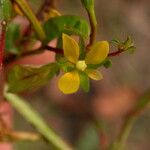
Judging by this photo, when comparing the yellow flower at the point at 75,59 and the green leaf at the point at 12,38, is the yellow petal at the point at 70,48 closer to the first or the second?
the yellow flower at the point at 75,59

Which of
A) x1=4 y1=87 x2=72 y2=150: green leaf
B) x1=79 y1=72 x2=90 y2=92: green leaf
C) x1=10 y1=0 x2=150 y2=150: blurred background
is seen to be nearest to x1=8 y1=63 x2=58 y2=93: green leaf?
x1=79 y1=72 x2=90 y2=92: green leaf

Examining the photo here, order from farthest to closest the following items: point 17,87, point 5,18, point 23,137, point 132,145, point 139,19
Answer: point 139,19 < point 132,145 < point 23,137 < point 17,87 < point 5,18

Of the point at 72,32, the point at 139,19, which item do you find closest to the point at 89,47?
the point at 72,32

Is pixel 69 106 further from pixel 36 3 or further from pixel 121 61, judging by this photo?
pixel 36 3

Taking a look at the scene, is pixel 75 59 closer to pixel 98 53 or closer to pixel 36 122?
pixel 98 53

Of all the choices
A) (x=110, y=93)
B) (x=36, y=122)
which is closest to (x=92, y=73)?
(x=36, y=122)

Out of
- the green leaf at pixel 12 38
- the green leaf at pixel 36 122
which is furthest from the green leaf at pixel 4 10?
the green leaf at pixel 36 122

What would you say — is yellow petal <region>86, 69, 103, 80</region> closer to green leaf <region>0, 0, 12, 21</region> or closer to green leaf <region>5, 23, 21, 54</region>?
green leaf <region>0, 0, 12, 21</region>
